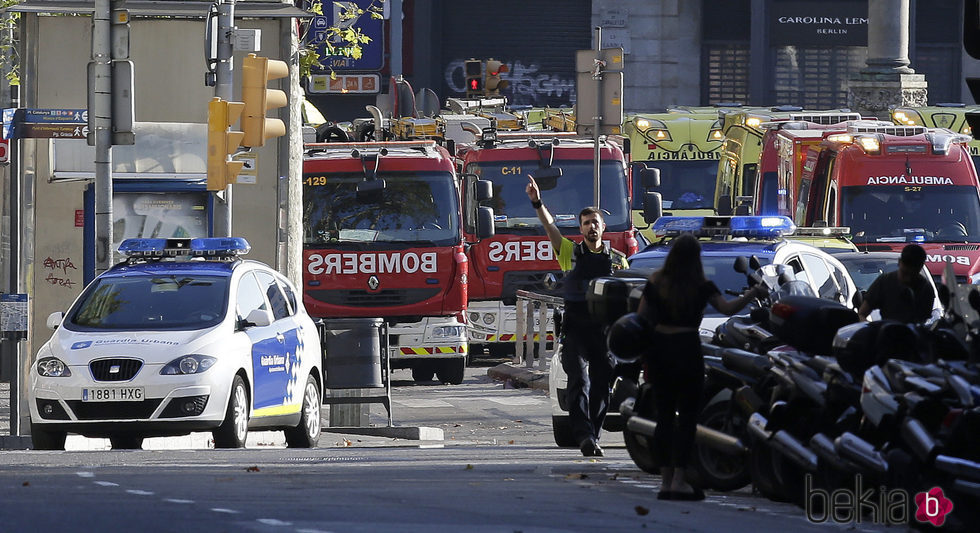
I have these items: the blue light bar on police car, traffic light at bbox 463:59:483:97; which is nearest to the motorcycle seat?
the blue light bar on police car

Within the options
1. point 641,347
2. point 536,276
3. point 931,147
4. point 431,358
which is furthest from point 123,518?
point 931,147

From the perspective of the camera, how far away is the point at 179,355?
569 inches

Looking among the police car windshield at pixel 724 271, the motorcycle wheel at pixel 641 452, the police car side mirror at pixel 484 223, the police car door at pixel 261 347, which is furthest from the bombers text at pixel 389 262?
the motorcycle wheel at pixel 641 452

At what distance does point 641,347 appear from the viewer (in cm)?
1028

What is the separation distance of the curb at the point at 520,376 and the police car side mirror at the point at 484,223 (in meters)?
1.53

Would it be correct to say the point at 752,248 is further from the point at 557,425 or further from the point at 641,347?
the point at 641,347

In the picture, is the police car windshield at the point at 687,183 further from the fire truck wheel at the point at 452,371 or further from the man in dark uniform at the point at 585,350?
the man in dark uniform at the point at 585,350

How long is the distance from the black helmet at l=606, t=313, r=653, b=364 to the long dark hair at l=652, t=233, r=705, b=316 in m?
0.17

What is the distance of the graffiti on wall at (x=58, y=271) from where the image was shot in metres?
20.7

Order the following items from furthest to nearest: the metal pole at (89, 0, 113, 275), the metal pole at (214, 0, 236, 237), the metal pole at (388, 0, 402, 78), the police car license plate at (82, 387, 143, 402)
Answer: the metal pole at (388, 0, 402, 78) → the metal pole at (214, 0, 236, 237) → the metal pole at (89, 0, 113, 275) → the police car license plate at (82, 387, 143, 402)

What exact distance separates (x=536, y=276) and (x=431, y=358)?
1.98 metres

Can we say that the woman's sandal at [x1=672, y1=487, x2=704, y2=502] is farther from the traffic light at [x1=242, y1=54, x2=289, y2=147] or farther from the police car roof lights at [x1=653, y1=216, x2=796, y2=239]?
the traffic light at [x1=242, y1=54, x2=289, y2=147]

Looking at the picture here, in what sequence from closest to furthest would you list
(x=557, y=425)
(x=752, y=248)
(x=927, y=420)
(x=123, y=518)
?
(x=927, y=420) < (x=123, y=518) < (x=557, y=425) < (x=752, y=248)

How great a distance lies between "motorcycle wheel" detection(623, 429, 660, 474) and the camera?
11344 mm
